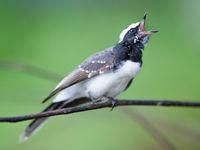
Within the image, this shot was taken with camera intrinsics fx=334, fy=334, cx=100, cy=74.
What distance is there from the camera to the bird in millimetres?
2510

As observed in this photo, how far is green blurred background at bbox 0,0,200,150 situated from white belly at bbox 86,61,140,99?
46 centimetres

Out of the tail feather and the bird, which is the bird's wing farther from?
the tail feather

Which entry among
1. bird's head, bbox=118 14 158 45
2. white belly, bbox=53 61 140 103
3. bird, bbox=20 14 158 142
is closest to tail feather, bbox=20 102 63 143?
bird, bbox=20 14 158 142

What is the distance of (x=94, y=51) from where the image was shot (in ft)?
12.2

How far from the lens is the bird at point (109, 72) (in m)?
2.51

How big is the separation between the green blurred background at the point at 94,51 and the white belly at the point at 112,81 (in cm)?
46

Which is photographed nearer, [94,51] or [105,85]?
[105,85]

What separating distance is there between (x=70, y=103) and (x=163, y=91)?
111cm

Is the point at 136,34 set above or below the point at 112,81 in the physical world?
above

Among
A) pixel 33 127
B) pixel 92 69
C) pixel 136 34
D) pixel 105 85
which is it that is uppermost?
pixel 136 34

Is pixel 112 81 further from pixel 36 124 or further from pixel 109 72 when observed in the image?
pixel 36 124

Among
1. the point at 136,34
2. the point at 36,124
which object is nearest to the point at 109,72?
the point at 136,34

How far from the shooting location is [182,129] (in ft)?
9.57

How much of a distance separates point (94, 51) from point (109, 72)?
3.93ft
